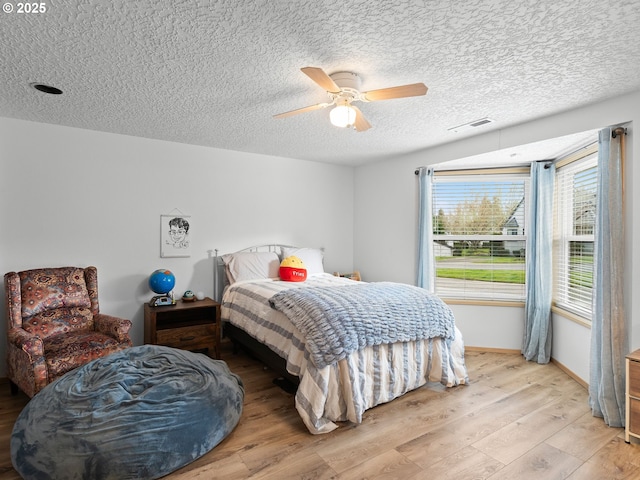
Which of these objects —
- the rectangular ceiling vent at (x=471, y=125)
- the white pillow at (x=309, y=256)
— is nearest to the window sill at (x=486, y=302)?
the white pillow at (x=309, y=256)

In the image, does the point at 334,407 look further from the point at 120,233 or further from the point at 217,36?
the point at 120,233

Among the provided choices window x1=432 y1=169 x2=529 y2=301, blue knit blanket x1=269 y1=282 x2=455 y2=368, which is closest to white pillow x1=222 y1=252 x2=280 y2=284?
blue knit blanket x1=269 y1=282 x2=455 y2=368

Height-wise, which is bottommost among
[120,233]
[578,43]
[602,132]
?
[120,233]

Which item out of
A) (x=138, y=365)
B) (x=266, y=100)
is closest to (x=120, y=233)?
(x=138, y=365)

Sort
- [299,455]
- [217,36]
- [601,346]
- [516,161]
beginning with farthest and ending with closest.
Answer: [516,161], [601,346], [299,455], [217,36]

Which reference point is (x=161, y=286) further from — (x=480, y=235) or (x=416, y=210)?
(x=480, y=235)

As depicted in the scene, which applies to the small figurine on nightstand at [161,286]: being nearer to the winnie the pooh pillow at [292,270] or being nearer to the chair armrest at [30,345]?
the chair armrest at [30,345]

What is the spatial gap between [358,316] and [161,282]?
7.17 feet

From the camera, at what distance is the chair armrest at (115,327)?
289 centimetres

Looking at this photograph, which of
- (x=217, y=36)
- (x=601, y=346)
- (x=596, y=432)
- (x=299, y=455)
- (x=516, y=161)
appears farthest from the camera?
(x=516, y=161)

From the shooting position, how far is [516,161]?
3924 mm

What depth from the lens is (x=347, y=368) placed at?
96.4 inches

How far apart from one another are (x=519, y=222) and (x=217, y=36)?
3.77 metres

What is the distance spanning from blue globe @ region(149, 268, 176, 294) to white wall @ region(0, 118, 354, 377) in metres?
0.24
